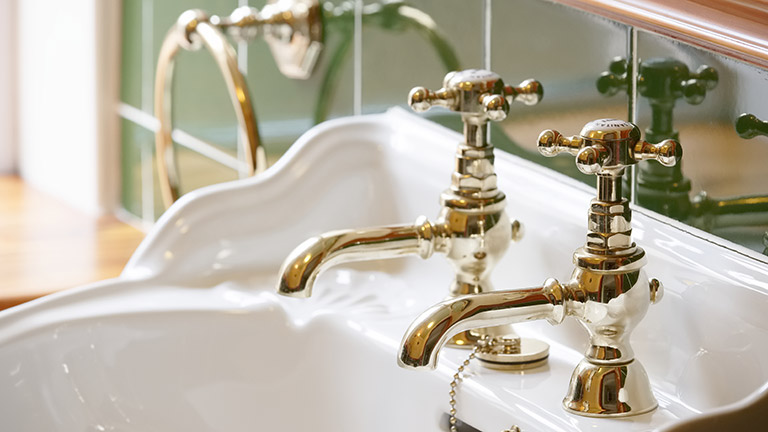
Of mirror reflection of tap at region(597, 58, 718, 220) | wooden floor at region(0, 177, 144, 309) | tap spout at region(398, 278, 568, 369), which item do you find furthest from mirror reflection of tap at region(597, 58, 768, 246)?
wooden floor at region(0, 177, 144, 309)

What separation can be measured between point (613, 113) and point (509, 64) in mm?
119

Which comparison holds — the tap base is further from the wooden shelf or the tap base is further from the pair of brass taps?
the wooden shelf

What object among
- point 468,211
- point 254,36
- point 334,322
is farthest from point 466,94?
point 254,36

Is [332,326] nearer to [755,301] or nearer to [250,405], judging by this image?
[250,405]

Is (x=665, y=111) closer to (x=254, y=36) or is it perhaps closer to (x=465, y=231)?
(x=465, y=231)

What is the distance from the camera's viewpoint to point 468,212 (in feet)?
2.09

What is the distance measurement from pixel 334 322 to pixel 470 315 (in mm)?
201

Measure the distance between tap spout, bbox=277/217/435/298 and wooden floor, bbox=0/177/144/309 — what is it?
0.48 metres

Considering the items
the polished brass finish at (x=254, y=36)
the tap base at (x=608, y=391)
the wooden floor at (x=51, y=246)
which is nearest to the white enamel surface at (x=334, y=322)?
the tap base at (x=608, y=391)

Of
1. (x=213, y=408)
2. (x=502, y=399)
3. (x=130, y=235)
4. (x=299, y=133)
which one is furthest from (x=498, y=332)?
(x=130, y=235)

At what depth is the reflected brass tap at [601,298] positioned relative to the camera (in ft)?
1.69

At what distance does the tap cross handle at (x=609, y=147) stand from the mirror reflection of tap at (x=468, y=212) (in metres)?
0.09

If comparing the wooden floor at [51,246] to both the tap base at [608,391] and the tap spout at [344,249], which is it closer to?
the tap spout at [344,249]

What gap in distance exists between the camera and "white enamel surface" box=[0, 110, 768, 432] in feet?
1.88
